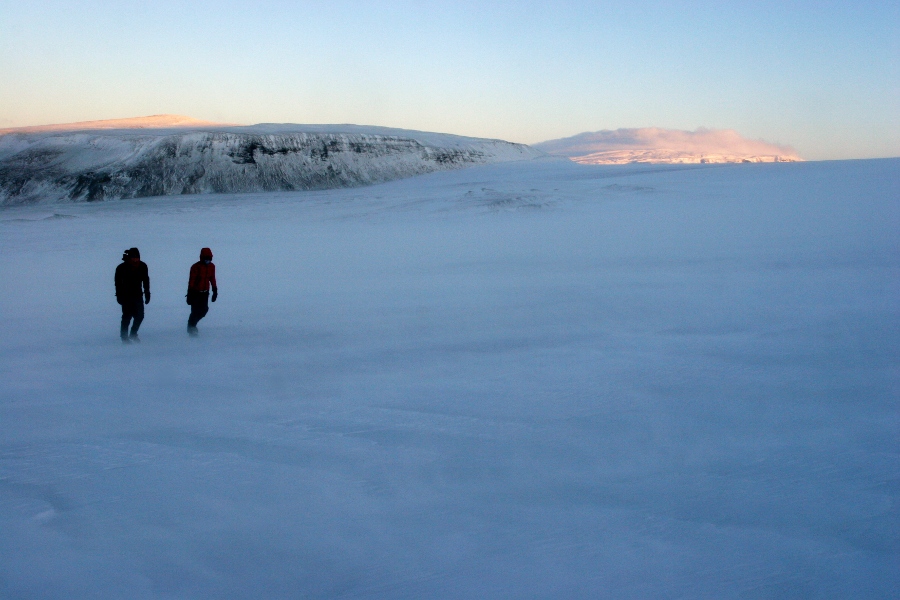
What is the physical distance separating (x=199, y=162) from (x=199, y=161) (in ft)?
0.56

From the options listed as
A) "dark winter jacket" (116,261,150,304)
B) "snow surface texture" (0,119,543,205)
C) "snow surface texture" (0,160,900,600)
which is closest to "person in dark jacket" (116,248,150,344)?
"dark winter jacket" (116,261,150,304)

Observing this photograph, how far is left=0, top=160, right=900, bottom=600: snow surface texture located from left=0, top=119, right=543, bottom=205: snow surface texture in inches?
1805

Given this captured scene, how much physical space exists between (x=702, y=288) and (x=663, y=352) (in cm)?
373

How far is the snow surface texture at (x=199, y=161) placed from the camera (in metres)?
54.3

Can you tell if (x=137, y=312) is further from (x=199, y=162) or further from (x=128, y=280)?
(x=199, y=162)

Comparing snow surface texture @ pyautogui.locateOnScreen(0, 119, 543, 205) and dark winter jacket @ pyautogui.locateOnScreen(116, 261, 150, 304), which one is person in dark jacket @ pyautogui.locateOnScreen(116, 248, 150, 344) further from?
snow surface texture @ pyautogui.locateOnScreen(0, 119, 543, 205)

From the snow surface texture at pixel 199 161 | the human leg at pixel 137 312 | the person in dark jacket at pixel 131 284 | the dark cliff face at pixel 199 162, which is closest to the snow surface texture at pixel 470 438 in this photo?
the human leg at pixel 137 312

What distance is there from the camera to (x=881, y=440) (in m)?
4.69

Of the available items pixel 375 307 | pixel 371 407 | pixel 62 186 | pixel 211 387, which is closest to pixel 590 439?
pixel 371 407

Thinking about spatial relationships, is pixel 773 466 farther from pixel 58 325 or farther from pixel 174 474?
pixel 58 325

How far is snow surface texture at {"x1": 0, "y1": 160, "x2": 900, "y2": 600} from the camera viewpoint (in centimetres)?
347

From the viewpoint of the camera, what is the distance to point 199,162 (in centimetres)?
5753

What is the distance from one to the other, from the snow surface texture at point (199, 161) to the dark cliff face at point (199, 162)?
0.08 meters

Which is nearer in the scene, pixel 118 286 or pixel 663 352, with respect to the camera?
pixel 663 352
